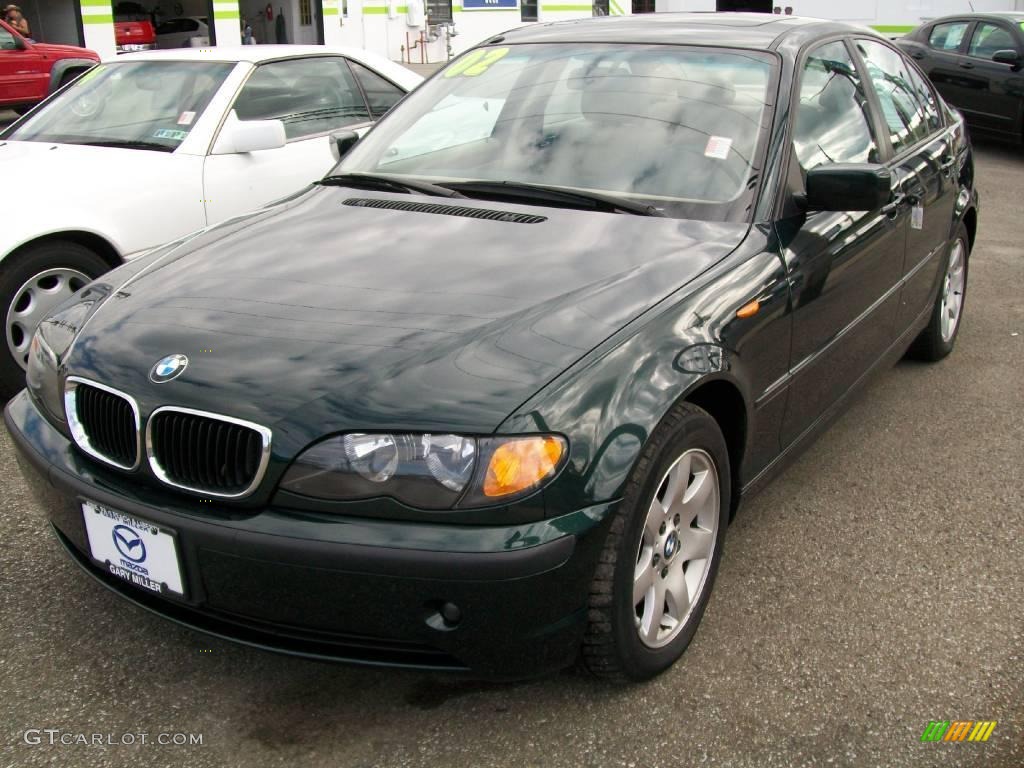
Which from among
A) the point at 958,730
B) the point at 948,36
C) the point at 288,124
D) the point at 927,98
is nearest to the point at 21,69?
the point at 288,124

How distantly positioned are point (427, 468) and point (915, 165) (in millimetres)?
2798

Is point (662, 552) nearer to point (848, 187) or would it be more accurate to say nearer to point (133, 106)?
point (848, 187)

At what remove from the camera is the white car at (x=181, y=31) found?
25719 mm

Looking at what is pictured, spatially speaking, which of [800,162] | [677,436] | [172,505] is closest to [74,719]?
[172,505]

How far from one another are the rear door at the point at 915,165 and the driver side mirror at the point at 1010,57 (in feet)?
25.1

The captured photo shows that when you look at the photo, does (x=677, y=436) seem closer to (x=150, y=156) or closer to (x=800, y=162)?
(x=800, y=162)

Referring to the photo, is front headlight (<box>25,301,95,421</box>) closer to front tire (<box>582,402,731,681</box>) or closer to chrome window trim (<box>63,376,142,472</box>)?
chrome window trim (<box>63,376,142,472</box>)

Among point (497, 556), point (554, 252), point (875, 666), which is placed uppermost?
point (554, 252)

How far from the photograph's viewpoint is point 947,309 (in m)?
4.98

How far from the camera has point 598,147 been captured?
3.25m

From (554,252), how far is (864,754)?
1.46 meters

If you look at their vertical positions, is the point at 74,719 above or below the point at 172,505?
below

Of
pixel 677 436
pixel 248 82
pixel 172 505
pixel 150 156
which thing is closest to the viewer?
pixel 172 505

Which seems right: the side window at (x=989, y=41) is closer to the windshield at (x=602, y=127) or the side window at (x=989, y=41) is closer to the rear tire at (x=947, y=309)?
the rear tire at (x=947, y=309)
